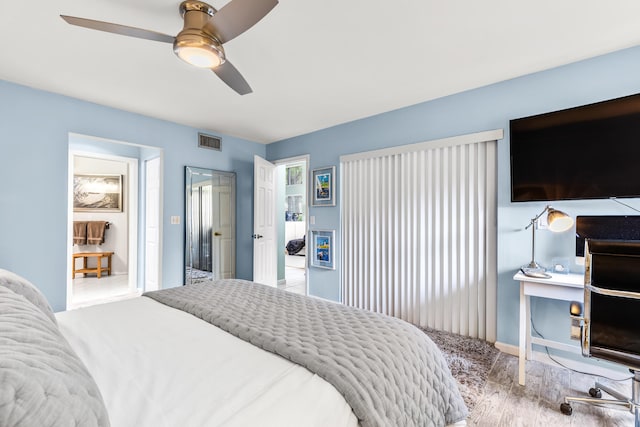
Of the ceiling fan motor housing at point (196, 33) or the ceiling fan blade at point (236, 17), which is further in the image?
the ceiling fan motor housing at point (196, 33)

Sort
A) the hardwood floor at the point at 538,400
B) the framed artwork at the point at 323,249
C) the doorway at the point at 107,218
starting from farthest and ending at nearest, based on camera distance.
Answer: the doorway at the point at 107,218 → the framed artwork at the point at 323,249 → the hardwood floor at the point at 538,400

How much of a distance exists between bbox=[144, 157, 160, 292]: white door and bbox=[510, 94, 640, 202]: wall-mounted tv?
14.1ft

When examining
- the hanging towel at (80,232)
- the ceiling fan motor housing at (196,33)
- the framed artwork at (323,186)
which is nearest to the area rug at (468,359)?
the framed artwork at (323,186)

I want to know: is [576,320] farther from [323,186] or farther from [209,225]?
[209,225]

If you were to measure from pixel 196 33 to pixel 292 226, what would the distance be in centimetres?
803

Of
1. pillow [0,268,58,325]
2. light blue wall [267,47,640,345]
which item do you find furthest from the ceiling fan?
light blue wall [267,47,640,345]

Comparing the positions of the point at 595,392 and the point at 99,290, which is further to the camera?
the point at 99,290

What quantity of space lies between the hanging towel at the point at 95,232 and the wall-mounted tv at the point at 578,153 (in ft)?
21.1

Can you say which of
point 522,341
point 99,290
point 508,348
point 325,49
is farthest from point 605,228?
point 99,290

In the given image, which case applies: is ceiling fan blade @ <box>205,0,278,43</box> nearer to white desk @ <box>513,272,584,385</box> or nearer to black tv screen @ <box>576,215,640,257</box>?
white desk @ <box>513,272,584,385</box>

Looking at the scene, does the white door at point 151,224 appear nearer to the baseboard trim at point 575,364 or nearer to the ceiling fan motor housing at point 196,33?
the ceiling fan motor housing at point 196,33

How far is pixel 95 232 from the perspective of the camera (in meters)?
5.24

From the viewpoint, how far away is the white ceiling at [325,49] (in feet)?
5.59

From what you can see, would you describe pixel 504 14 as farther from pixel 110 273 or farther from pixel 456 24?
pixel 110 273
